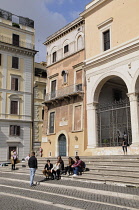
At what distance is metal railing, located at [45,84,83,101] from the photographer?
24.3m

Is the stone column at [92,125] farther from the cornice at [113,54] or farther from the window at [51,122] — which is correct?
the window at [51,122]

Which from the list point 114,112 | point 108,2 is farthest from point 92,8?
point 114,112

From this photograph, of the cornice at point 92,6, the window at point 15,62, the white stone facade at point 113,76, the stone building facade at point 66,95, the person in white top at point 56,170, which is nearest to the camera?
the person in white top at point 56,170

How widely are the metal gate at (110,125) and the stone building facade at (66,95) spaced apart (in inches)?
64.4

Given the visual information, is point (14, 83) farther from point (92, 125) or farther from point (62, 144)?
point (92, 125)

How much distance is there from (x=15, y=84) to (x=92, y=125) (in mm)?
16428

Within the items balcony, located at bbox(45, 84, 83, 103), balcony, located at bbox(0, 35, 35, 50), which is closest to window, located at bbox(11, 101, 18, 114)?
balcony, located at bbox(45, 84, 83, 103)

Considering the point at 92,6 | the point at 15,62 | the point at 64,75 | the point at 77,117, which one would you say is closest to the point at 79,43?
the point at 64,75

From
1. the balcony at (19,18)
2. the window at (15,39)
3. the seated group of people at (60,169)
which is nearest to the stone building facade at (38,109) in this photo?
the window at (15,39)

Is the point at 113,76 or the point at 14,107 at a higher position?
the point at 113,76

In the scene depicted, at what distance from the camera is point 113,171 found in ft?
43.8

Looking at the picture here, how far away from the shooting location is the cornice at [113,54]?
19.0m

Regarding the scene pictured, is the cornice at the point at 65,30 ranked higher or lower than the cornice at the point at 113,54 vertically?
higher

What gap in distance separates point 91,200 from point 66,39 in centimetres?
2158
